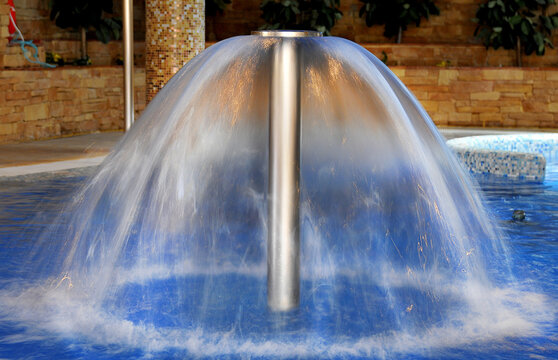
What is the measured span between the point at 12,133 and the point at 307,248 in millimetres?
6327

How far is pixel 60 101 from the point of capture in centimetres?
1148

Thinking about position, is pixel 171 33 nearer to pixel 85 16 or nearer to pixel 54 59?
Result: pixel 54 59

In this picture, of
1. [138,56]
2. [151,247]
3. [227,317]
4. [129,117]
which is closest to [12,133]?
[129,117]

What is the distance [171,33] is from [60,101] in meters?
2.66

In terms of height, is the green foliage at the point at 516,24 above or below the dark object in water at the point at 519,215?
above

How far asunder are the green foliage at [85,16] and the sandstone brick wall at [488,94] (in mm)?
4719

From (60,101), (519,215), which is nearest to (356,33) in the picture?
(60,101)

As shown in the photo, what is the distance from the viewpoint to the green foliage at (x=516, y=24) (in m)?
14.4

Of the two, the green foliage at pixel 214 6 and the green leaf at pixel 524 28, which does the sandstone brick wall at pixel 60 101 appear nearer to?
the green foliage at pixel 214 6

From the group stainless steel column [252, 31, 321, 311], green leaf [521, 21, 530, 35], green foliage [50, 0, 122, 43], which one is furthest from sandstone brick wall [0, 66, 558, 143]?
stainless steel column [252, 31, 321, 311]

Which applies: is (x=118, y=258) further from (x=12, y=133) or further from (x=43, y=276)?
(x=12, y=133)

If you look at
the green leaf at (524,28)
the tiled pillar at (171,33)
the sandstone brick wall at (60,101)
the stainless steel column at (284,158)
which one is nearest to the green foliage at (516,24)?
the green leaf at (524,28)

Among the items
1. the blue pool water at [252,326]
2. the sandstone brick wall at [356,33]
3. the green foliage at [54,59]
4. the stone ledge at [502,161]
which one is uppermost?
the sandstone brick wall at [356,33]

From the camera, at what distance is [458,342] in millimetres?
3492
